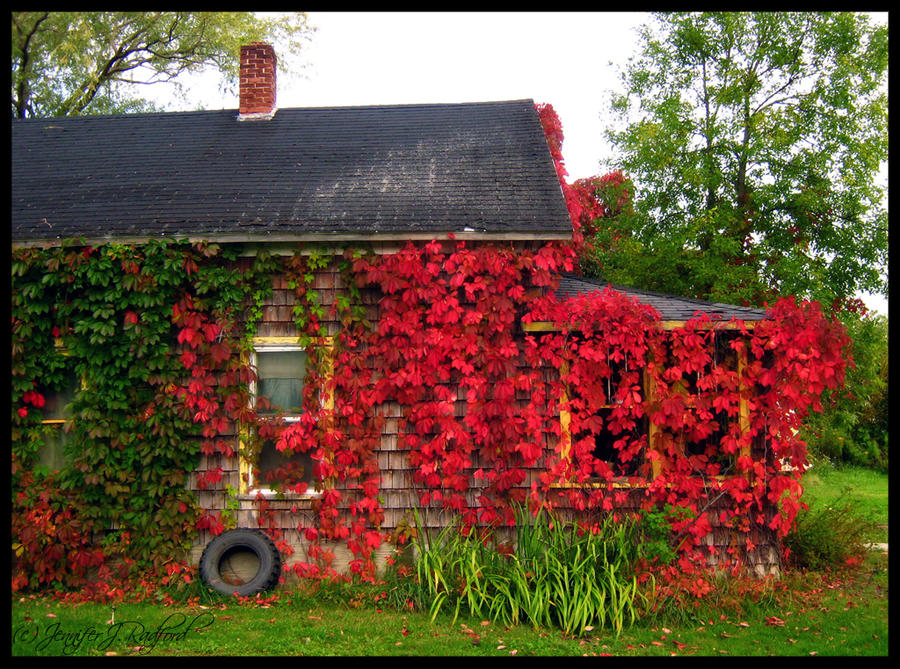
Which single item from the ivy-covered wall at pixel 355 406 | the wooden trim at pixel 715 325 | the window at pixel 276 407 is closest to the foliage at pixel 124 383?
the ivy-covered wall at pixel 355 406

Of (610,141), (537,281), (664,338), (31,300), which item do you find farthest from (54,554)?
(610,141)

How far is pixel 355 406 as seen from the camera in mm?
7000

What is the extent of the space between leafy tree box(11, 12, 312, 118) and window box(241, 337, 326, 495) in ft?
52.6

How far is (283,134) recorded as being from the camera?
972cm

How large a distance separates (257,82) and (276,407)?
19.0ft

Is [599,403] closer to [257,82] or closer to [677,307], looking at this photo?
[677,307]

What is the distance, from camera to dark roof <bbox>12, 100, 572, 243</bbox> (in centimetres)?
711

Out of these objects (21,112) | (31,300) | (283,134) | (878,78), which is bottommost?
(31,300)

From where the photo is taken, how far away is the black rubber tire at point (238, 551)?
669 centimetres

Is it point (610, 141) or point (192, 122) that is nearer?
point (192, 122)

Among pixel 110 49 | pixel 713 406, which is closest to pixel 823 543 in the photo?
pixel 713 406
